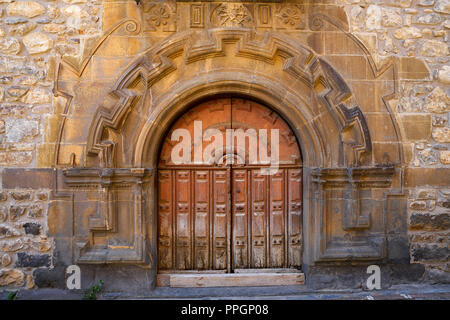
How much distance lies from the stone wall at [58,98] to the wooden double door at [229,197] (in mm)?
1240

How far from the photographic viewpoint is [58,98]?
12.2ft

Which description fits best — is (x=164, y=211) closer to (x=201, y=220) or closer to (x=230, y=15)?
(x=201, y=220)

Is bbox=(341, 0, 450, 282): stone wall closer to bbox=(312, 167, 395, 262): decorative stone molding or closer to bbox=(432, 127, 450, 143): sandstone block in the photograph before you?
bbox=(432, 127, 450, 143): sandstone block

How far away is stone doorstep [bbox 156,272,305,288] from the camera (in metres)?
3.94

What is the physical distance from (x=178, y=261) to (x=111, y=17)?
9.90 ft

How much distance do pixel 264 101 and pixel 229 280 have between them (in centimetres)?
221

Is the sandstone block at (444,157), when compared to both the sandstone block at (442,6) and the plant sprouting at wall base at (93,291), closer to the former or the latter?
the sandstone block at (442,6)

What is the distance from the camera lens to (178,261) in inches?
160

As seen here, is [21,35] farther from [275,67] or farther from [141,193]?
[275,67]

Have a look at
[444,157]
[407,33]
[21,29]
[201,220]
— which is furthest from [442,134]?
[21,29]

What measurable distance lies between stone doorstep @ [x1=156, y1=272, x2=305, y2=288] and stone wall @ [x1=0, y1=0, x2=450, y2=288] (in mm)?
1365

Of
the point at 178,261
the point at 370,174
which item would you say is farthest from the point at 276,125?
→ the point at 178,261

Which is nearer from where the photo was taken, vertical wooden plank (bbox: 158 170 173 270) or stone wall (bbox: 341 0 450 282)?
stone wall (bbox: 341 0 450 282)

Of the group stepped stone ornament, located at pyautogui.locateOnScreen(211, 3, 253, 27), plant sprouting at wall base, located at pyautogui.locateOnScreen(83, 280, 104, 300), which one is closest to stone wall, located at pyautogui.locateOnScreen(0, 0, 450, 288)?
plant sprouting at wall base, located at pyautogui.locateOnScreen(83, 280, 104, 300)
